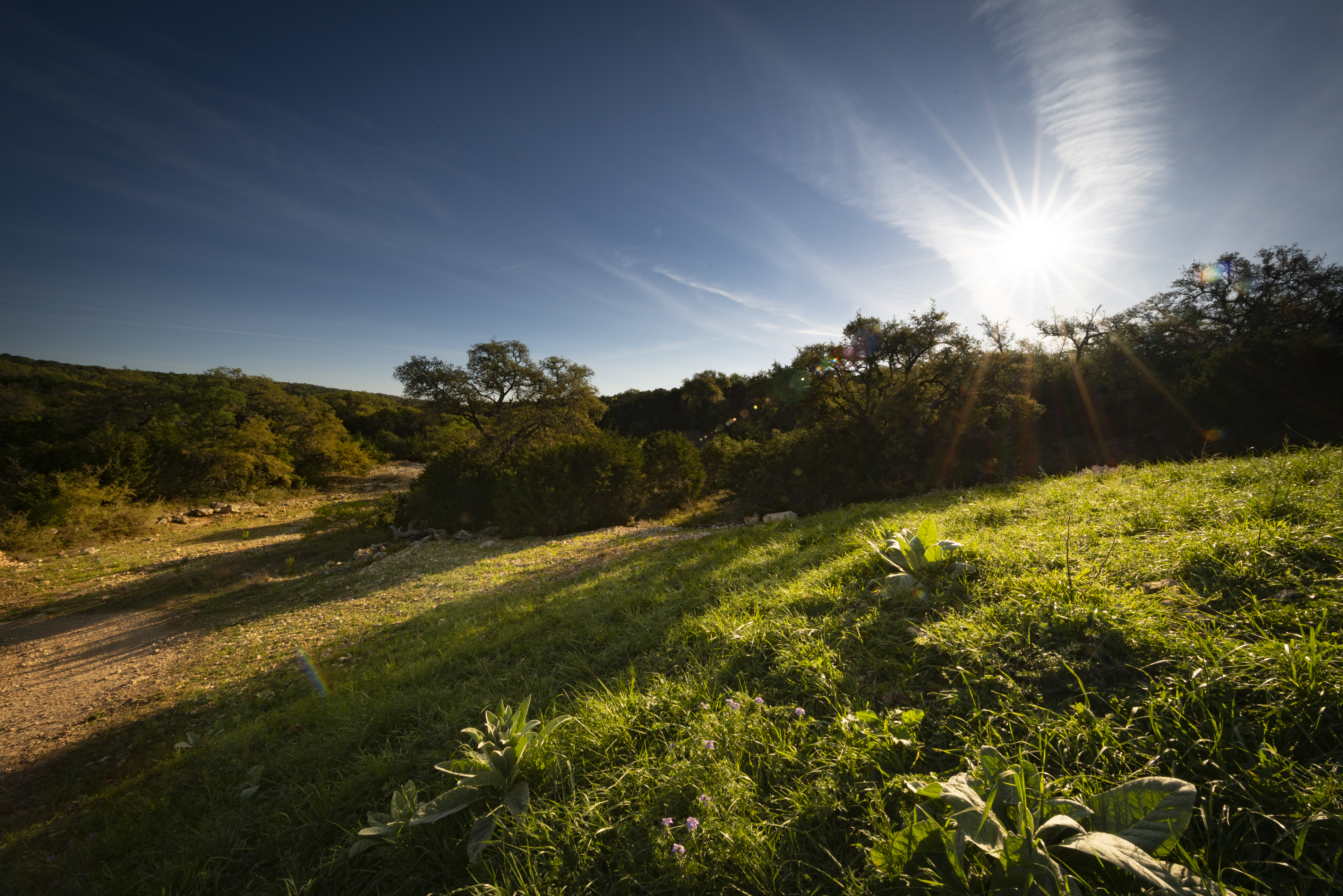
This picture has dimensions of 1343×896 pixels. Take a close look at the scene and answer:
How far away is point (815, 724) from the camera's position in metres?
1.81

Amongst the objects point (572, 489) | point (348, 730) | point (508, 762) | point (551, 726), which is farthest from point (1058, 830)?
point (572, 489)

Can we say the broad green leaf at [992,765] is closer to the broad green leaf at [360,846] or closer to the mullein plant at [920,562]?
the mullein plant at [920,562]


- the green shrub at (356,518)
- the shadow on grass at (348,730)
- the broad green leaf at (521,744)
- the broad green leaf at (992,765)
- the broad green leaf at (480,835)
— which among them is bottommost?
the green shrub at (356,518)

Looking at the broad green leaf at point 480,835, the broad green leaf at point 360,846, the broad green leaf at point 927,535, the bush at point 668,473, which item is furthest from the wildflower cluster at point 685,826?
the bush at point 668,473

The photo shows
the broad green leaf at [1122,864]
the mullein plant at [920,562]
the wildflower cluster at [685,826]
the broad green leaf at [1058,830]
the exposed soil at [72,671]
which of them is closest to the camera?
the broad green leaf at [1122,864]

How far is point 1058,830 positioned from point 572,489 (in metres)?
12.5

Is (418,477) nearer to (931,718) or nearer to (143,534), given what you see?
(143,534)

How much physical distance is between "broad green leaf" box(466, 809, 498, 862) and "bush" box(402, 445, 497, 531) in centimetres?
1252

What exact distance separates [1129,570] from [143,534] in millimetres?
23518

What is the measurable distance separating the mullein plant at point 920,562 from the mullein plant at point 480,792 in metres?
2.01

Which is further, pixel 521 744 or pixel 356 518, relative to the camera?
pixel 356 518

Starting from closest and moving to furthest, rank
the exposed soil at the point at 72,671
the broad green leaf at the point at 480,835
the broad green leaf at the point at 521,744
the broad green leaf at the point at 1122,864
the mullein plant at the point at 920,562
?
the broad green leaf at the point at 1122,864 < the broad green leaf at the point at 480,835 < the broad green leaf at the point at 521,744 < the mullein plant at the point at 920,562 < the exposed soil at the point at 72,671

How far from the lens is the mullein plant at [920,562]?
2576 mm

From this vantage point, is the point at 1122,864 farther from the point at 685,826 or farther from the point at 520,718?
the point at 520,718
